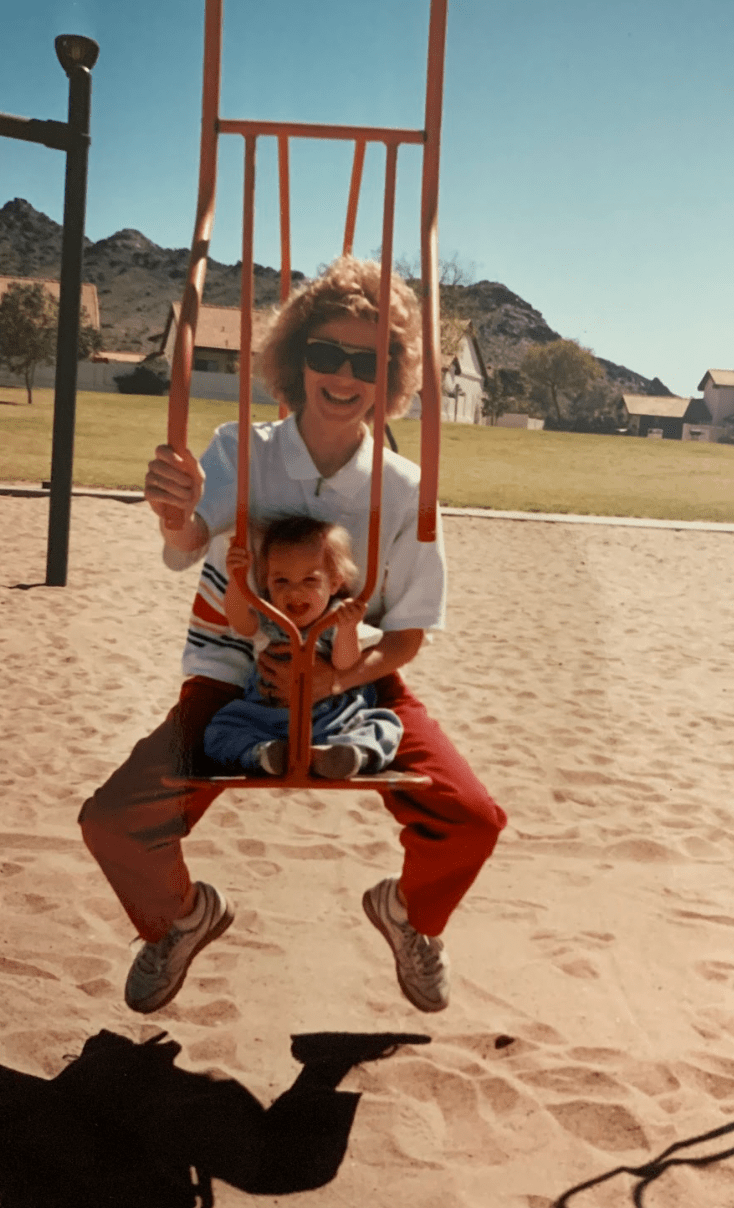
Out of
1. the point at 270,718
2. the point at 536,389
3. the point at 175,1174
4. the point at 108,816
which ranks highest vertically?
the point at 536,389

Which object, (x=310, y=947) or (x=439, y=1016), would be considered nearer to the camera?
(x=439, y=1016)

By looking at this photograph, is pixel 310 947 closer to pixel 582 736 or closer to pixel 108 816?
pixel 108 816

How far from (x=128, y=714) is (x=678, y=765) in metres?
2.61

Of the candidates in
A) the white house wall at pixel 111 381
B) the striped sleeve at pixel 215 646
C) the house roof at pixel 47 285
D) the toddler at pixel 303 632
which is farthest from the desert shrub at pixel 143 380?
the toddler at pixel 303 632

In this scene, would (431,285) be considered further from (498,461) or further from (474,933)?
(498,461)

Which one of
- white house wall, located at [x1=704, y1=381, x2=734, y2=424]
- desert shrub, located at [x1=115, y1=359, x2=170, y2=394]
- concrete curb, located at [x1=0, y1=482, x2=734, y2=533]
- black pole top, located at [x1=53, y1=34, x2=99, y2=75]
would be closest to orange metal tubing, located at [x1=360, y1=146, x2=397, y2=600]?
black pole top, located at [x1=53, y1=34, x2=99, y2=75]

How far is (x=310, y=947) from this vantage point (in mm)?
3383

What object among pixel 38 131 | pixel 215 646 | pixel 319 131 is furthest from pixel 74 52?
pixel 215 646

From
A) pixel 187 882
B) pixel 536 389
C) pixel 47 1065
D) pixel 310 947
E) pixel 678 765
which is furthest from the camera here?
pixel 536 389

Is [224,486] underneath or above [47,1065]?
above

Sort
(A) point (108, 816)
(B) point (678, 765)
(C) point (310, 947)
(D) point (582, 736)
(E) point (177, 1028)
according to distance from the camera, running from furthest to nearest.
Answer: (D) point (582, 736), (B) point (678, 765), (C) point (310, 947), (E) point (177, 1028), (A) point (108, 816)

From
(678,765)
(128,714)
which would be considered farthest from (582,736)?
(128,714)

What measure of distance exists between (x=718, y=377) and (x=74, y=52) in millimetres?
67707

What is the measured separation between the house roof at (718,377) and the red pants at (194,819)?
71.0m
